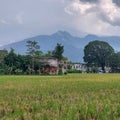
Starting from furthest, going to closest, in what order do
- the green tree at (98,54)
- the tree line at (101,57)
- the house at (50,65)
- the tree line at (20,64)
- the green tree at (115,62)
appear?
1. the green tree at (98,54)
2. the tree line at (101,57)
3. the green tree at (115,62)
4. the house at (50,65)
5. the tree line at (20,64)

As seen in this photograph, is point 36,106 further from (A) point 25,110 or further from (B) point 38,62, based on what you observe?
(B) point 38,62

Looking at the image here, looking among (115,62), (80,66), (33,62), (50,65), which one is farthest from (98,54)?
(33,62)

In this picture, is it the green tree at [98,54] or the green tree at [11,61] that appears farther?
the green tree at [98,54]

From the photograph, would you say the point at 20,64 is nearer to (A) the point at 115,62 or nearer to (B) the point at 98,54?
(A) the point at 115,62

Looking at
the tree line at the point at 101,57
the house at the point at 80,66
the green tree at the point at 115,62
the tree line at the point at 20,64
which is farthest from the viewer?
the house at the point at 80,66

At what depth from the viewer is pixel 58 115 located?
8.74 metres

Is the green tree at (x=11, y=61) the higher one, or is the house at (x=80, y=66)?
the house at (x=80, y=66)

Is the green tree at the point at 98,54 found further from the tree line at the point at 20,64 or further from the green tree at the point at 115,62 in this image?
the tree line at the point at 20,64

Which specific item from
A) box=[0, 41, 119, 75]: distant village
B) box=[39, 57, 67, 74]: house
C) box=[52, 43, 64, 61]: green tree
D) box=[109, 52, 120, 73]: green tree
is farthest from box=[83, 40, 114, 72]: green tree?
box=[39, 57, 67, 74]: house

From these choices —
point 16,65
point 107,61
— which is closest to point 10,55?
point 16,65

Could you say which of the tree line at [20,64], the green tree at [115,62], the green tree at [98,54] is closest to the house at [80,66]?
the green tree at [98,54]

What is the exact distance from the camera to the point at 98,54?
368ft

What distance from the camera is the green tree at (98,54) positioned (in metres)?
110

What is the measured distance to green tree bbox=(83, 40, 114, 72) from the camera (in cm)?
11006
